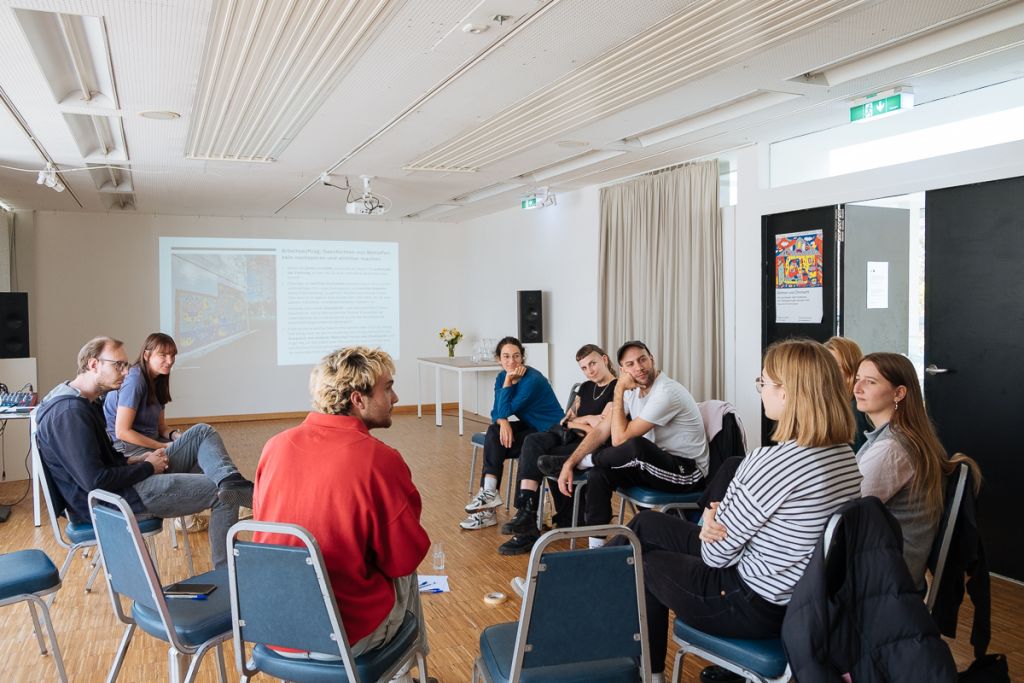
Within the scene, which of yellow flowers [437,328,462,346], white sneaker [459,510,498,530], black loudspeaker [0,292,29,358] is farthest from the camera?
yellow flowers [437,328,462,346]

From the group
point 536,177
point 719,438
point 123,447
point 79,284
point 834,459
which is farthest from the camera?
point 79,284

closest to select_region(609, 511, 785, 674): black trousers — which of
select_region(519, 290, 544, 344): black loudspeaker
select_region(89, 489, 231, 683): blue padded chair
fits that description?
select_region(89, 489, 231, 683): blue padded chair

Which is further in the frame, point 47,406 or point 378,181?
point 378,181

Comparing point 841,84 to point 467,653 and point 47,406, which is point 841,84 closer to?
point 467,653

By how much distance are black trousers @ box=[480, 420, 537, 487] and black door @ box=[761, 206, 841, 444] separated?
165 centimetres

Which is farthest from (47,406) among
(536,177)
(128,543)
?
(536,177)

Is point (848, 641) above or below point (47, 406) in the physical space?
below

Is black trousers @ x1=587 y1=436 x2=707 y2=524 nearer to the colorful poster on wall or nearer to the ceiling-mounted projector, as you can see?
the colorful poster on wall

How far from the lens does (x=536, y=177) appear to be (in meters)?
6.76

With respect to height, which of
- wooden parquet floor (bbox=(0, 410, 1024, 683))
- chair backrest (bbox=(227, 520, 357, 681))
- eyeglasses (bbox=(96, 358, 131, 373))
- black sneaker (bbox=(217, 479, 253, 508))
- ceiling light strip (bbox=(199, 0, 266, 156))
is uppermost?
ceiling light strip (bbox=(199, 0, 266, 156))

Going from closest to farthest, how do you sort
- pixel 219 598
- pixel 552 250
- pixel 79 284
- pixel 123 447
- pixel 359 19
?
pixel 219 598 < pixel 359 19 < pixel 123 447 < pixel 552 250 < pixel 79 284

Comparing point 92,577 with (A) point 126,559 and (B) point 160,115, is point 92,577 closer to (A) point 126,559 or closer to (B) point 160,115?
(A) point 126,559

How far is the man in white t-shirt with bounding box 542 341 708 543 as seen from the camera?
3.74m

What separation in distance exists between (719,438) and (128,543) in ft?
8.78
